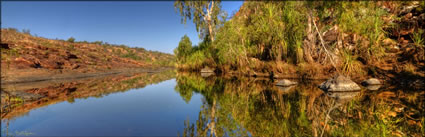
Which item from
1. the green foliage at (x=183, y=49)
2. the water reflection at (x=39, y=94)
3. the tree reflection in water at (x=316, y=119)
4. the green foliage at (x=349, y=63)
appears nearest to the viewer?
the tree reflection in water at (x=316, y=119)

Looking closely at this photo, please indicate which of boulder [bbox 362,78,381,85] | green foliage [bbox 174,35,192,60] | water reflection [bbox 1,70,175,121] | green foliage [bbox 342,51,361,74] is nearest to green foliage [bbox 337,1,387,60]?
green foliage [bbox 342,51,361,74]

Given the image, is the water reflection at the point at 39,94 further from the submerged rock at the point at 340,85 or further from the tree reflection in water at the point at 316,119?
the submerged rock at the point at 340,85

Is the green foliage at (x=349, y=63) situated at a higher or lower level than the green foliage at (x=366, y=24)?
lower

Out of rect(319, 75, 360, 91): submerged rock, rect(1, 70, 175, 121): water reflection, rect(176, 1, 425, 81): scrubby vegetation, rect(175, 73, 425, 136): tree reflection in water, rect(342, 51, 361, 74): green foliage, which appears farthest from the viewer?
rect(176, 1, 425, 81): scrubby vegetation

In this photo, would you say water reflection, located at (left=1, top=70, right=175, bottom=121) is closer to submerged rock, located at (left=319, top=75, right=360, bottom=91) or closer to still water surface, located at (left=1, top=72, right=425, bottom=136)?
still water surface, located at (left=1, top=72, right=425, bottom=136)

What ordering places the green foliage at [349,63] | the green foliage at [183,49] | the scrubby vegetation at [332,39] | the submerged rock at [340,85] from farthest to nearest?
the green foliage at [183,49] < the scrubby vegetation at [332,39] < the green foliage at [349,63] < the submerged rock at [340,85]

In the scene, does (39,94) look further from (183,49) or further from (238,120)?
(183,49)

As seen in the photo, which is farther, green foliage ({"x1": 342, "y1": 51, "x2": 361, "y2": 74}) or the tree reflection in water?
green foliage ({"x1": 342, "y1": 51, "x2": 361, "y2": 74})

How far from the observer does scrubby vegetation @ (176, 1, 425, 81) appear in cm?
851

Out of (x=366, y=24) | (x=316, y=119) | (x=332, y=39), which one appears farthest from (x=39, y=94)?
(x=332, y=39)

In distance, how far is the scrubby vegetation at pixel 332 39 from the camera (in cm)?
851

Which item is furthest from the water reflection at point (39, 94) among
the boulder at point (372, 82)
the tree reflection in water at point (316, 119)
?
the boulder at point (372, 82)

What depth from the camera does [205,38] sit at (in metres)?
23.0

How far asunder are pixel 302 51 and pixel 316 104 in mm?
6007
